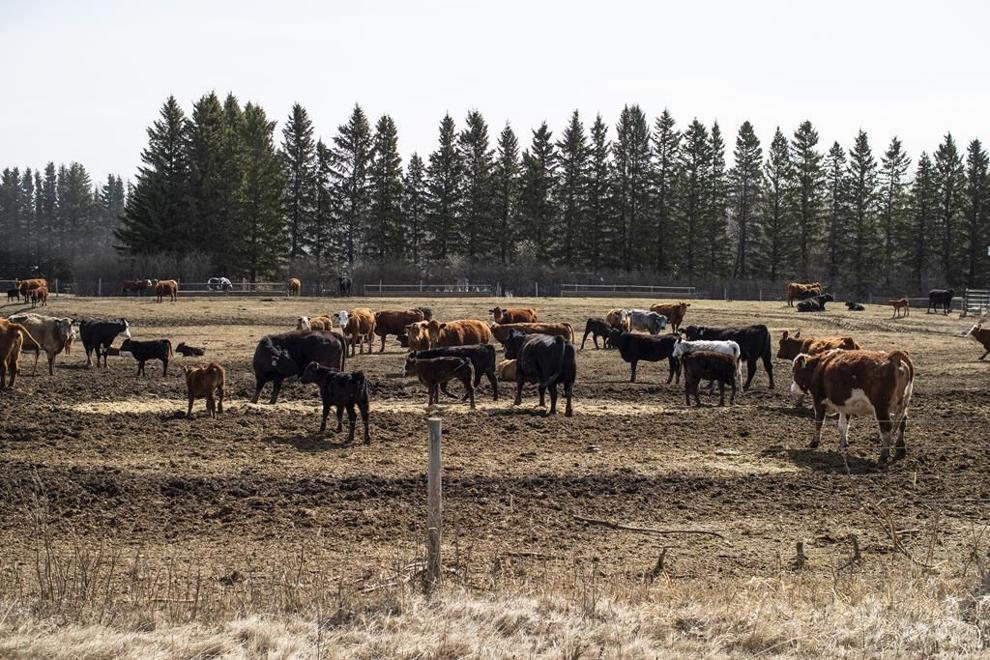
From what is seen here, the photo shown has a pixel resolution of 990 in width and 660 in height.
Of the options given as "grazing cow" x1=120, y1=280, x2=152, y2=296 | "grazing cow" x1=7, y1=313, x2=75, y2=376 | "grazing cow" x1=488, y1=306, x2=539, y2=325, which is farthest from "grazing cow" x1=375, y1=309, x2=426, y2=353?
"grazing cow" x1=120, y1=280, x2=152, y2=296

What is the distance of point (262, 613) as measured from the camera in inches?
287

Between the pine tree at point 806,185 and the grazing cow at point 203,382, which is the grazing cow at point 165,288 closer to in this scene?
the grazing cow at point 203,382

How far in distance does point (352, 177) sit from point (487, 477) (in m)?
68.1

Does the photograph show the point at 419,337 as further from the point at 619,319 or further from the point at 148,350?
the point at 619,319

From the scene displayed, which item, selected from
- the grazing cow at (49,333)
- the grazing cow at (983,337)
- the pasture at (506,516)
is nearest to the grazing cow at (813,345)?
the pasture at (506,516)

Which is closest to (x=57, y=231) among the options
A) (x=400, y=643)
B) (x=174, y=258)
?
(x=174, y=258)

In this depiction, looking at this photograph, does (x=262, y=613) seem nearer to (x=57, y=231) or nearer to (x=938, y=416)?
(x=938, y=416)

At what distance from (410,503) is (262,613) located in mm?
4216

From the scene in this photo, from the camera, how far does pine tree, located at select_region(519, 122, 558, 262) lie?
78.2 m

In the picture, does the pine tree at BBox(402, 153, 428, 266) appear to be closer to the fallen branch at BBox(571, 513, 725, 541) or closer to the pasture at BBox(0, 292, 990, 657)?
the pasture at BBox(0, 292, 990, 657)

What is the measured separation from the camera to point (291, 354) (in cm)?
2109

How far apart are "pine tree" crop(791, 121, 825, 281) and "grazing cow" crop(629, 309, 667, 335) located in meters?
47.7

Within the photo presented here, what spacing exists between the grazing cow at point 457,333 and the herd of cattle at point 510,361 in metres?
0.03

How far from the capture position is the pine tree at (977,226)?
7706cm
